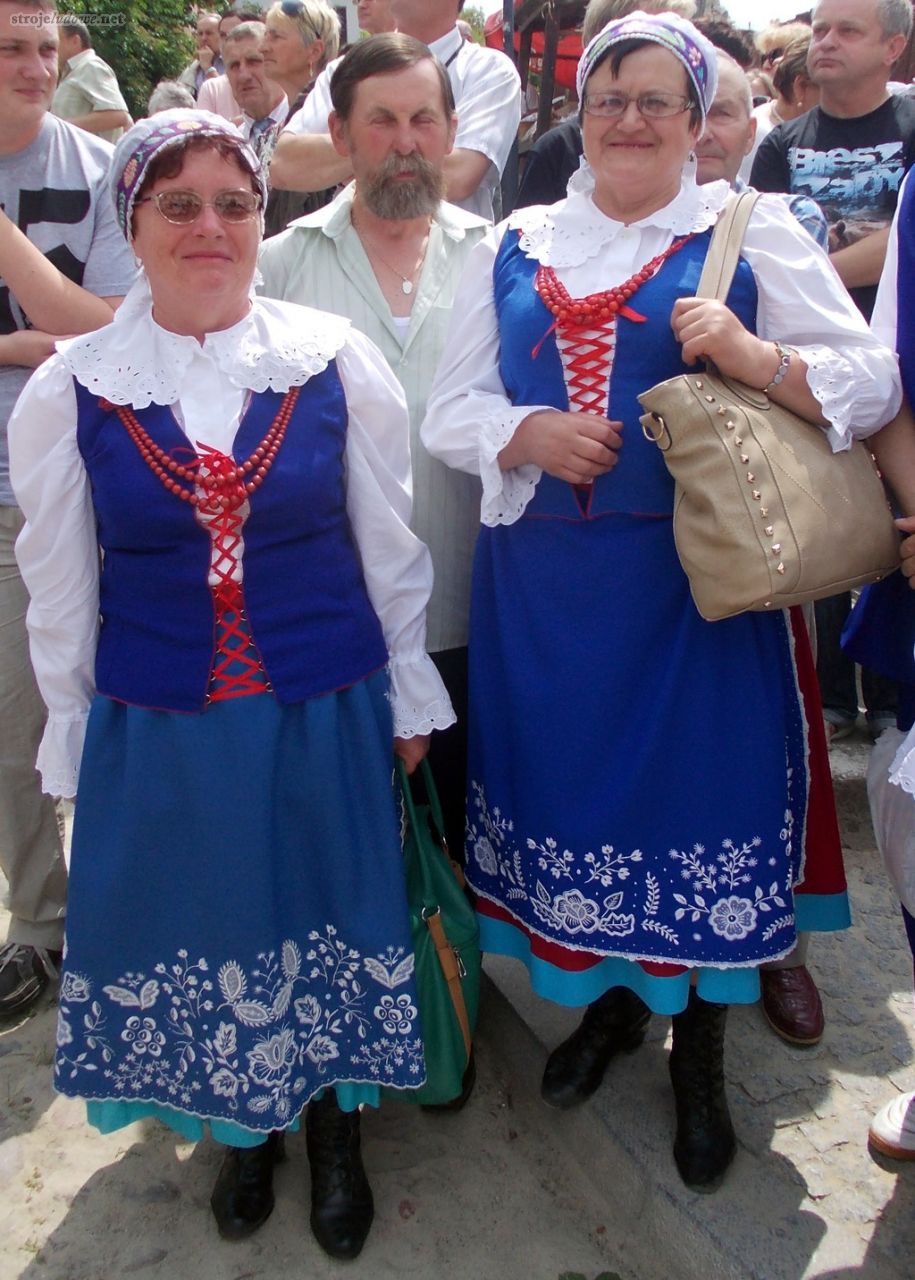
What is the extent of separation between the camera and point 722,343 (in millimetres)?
1751

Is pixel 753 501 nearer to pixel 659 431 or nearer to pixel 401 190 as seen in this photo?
pixel 659 431

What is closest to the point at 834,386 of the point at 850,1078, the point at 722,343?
the point at 722,343

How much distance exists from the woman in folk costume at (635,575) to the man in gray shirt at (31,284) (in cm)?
97

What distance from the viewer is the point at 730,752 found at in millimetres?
1971

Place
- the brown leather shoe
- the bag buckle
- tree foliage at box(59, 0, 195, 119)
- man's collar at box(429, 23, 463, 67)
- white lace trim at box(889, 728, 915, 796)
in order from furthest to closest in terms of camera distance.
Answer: tree foliage at box(59, 0, 195, 119), man's collar at box(429, 23, 463, 67), the brown leather shoe, the bag buckle, white lace trim at box(889, 728, 915, 796)

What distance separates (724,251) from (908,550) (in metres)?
0.60

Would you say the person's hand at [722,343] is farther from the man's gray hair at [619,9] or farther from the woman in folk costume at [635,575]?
the man's gray hair at [619,9]

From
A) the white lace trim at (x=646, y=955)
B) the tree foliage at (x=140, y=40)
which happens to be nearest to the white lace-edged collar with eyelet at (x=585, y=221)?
the white lace trim at (x=646, y=955)

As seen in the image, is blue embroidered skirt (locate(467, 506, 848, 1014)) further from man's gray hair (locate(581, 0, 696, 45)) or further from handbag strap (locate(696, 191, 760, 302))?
man's gray hair (locate(581, 0, 696, 45))

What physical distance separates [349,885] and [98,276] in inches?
62.7

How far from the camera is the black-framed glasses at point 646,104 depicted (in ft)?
6.08

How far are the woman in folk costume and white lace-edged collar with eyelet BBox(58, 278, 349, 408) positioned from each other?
0.32m

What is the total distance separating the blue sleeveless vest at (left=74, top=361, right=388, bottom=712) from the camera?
1812mm

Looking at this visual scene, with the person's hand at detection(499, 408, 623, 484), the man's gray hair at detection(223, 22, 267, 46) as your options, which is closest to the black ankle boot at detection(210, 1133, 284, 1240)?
the person's hand at detection(499, 408, 623, 484)
